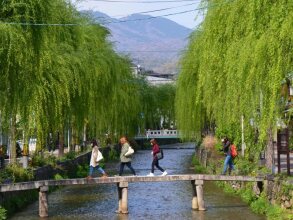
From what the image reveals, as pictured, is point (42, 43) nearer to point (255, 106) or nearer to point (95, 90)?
point (255, 106)

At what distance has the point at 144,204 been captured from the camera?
22016 millimetres

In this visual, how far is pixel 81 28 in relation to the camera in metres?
31.9

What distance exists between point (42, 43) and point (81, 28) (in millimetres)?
14517

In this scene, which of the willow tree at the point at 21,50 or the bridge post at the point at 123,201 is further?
the bridge post at the point at 123,201

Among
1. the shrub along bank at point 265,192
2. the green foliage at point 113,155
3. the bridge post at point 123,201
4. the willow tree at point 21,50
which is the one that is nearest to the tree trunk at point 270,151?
the shrub along bank at point 265,192

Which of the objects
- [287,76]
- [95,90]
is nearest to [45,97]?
[287,76]

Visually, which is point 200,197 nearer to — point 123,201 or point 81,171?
point 123,201

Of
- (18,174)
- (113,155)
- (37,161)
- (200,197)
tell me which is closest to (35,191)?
(18,174)

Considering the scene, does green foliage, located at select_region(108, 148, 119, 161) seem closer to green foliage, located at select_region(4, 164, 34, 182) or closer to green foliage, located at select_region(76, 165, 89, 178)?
green foliage, located at select_region(76, 165, 89, 178)

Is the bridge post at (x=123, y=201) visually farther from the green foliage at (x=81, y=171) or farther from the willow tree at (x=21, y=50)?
the green foliage at (x=81, y=171)

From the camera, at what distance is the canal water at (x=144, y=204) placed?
19.1 metres

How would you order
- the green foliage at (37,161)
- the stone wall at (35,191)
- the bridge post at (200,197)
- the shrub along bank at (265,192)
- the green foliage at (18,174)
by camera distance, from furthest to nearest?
the green foliage at (37,161)
the green foliage at (18,174)
the bridge post at (200,197)
the stone wall at (35,191)
the shrub along bank at (265,192)

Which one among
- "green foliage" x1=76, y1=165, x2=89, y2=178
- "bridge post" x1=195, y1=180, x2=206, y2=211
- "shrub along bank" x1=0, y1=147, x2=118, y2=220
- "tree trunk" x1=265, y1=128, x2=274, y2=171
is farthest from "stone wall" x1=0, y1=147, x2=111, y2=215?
"tree trunk" x1=265, y1=128, x2=274, y2=171

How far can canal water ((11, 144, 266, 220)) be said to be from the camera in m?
19.1
